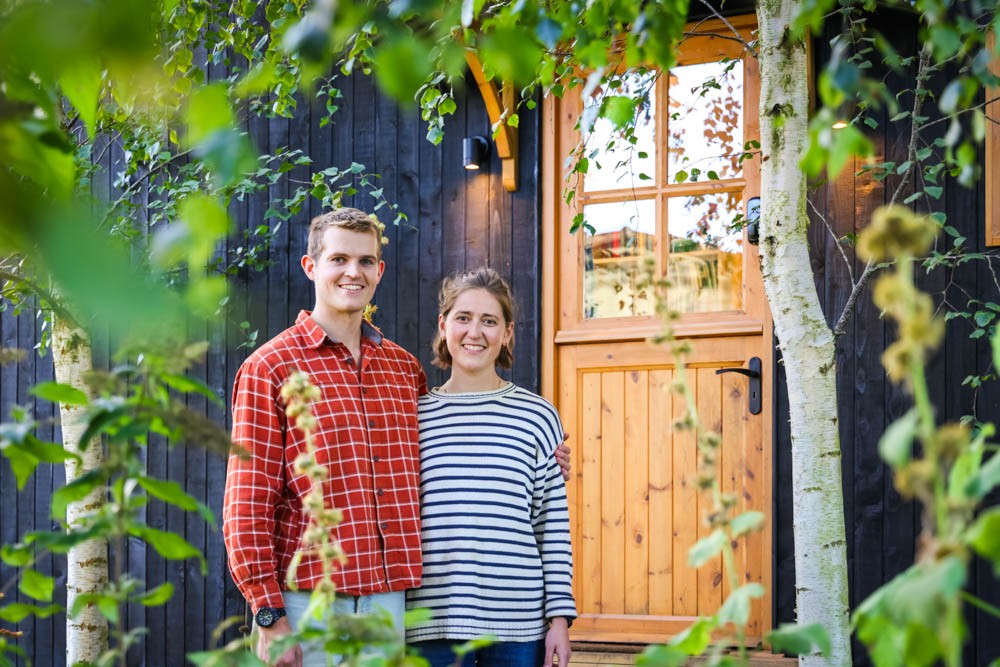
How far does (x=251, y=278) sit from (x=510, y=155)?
1.32 metres

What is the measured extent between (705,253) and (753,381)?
536 mm

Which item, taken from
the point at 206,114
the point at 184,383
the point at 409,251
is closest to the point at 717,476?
the point at 409,251

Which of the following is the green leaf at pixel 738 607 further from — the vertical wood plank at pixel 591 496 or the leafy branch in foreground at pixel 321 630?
the vertical wood plank at pixel 591 496

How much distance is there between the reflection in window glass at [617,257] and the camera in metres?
4.30

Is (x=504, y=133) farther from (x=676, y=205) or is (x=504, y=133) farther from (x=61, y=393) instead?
(x=61, y=393)

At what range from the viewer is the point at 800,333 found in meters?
2.18

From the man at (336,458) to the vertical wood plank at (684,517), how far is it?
193 centimetres

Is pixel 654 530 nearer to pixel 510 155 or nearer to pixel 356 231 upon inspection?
pixel 510 155

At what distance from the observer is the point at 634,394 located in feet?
13.9

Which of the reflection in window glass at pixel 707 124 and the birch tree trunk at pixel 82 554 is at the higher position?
the reflection in window glass at pixel 707 124

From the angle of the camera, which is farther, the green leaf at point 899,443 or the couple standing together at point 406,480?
the couple standing together at point 406,480

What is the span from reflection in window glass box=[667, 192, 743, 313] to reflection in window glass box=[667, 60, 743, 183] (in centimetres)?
12

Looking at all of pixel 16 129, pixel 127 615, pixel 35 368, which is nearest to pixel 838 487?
pixel 16 129

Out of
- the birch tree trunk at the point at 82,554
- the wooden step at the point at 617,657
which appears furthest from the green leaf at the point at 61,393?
the wooden step at the point at 617,657
